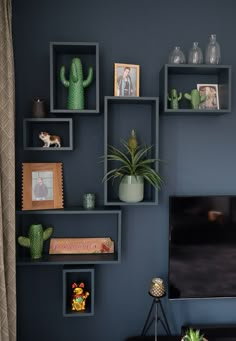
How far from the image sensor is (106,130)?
182 cm

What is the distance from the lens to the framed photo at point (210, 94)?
77.9 inches

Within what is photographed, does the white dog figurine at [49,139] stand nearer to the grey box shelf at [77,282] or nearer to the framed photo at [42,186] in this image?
the framed photo at [42,186]

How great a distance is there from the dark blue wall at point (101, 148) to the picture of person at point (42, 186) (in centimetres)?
10

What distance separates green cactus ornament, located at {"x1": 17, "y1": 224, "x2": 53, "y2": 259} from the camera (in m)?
1.86

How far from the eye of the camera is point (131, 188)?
1832 millimetres

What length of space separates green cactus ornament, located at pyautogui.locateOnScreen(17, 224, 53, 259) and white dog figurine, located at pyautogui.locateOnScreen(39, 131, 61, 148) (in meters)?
0.47

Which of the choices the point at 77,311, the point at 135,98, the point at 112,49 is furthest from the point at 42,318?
the point at 112,49

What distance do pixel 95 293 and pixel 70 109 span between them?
44.7 inches

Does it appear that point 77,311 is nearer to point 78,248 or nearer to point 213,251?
point 78,248

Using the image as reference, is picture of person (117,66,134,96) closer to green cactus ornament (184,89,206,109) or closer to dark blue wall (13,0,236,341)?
dark blue wall (13,0,236,341)

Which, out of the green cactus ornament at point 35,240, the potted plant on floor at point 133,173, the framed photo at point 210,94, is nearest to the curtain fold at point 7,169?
the green cactus ornament at point 35,240

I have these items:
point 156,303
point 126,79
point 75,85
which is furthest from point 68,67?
point 156,303

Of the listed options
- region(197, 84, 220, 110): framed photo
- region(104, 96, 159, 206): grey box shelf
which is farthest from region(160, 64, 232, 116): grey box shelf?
region(104, 96, 159, 206): grey box shelf

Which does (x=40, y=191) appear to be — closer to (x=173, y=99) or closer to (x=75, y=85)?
(x=75, y=85)
